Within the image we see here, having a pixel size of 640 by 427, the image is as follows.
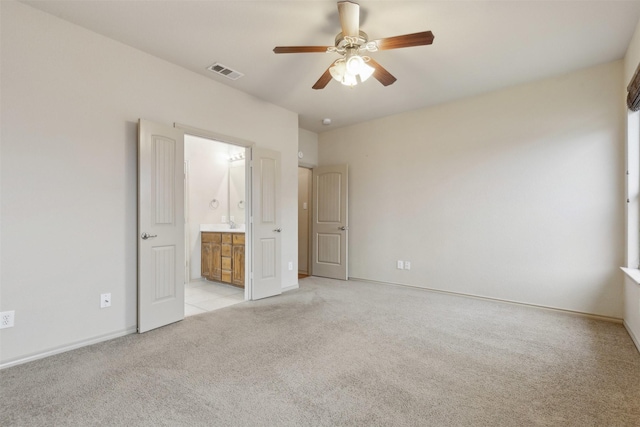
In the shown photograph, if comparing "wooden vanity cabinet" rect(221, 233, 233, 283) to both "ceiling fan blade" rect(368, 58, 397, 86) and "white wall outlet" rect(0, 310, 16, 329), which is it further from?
"ceiling fan blade" rect(368, 58, 397, 86)

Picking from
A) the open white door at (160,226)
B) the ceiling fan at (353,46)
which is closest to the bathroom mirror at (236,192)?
the open white door at (160,226)

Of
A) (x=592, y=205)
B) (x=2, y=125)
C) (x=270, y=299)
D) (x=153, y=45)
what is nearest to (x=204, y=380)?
(x=270, y=299)

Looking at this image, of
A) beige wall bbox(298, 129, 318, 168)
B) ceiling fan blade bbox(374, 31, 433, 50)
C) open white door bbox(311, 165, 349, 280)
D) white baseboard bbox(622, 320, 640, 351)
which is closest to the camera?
ceiling fan blade bbox(374, 31, 433, 50)

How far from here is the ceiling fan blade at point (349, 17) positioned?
2217mm

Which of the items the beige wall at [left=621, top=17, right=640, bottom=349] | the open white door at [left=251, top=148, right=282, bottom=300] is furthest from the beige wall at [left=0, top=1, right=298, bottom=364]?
the beige wall at [left=621, top=17, right=640, bottom=349]

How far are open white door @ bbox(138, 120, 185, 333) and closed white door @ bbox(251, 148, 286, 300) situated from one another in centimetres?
102

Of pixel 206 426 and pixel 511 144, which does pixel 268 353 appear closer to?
pixel 206 426

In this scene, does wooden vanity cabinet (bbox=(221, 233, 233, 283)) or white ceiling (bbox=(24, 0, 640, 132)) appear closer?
white ceiling (bbox=(24, 0, 640, 132))

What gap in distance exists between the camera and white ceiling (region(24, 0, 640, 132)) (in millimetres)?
2363

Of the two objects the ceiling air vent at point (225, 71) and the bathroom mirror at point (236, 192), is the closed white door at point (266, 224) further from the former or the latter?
the bathroom mirror at point (236, 192)

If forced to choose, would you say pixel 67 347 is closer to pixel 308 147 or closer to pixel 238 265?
pixel 238 265

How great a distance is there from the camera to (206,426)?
1.58 meters

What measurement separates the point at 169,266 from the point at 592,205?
4575 millimetres

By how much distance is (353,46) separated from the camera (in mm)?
2475
